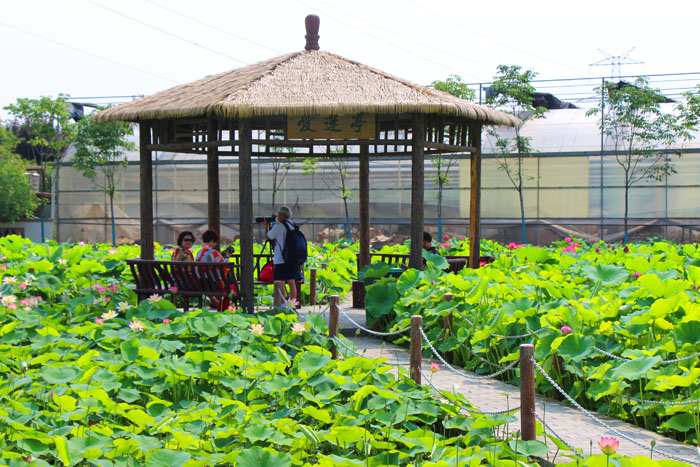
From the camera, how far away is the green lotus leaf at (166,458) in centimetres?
350

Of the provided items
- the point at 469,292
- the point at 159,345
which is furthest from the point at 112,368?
the point at 469,292

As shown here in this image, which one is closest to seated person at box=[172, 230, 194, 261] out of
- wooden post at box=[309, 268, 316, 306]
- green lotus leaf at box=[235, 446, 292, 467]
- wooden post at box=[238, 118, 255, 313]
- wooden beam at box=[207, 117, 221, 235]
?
wooden post at box=[238, 118, 255, 313]

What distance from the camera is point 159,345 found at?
5508 mm

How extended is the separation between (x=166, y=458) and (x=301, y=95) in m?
4.98

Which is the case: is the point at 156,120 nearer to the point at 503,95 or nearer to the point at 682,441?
the point at 682,441

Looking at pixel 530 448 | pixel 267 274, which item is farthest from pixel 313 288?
pixel 530 448

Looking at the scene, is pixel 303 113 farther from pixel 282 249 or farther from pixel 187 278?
pixel 187 278

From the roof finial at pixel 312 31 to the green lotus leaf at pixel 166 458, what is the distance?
21.4ft

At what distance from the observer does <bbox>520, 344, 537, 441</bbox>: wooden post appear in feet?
12.7

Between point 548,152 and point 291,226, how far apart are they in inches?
657

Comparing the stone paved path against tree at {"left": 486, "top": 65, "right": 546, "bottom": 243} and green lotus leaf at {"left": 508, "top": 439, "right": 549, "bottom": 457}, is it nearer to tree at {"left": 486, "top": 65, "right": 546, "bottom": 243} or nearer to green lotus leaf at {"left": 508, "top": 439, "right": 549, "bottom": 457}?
green lotus leaf at {"left": 508, "top": 439, "right": 549, "bottom": 457}

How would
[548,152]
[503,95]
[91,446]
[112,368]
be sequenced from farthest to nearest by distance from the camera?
[548,152], [503,95], [112,368], [91,446]

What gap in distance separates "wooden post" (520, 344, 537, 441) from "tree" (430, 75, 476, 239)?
1749 cm

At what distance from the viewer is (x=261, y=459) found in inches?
138
